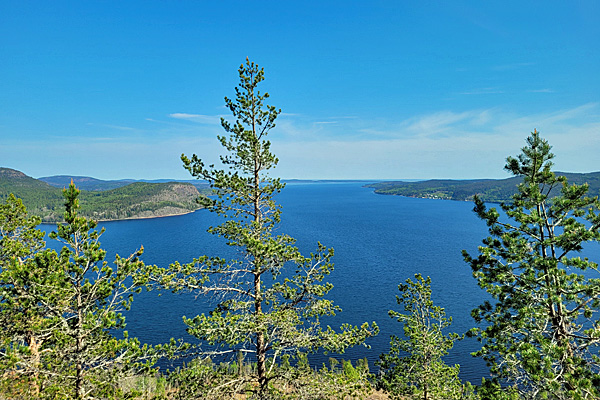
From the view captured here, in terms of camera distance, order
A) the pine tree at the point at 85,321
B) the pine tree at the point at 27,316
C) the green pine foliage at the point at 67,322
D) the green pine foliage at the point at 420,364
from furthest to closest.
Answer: the green pine foliage at the point at 420,364 → the pine tree at the point at 85,321 → the green pine foliage at the point at 67,322 → the pine tree at the point at 27,316

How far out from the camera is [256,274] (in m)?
13.0

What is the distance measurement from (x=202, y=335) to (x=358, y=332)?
5890mm

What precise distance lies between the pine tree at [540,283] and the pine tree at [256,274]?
15.5ft

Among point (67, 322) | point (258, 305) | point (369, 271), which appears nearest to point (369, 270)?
point (369, 271)

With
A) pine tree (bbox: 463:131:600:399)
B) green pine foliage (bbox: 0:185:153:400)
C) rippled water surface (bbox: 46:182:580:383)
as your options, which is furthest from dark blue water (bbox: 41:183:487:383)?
pine tree (bbox: 463:131:600:399)

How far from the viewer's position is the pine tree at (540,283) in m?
9.38

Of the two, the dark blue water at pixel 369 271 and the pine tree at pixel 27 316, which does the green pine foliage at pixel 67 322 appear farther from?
the dark blue water at pixel 369 271

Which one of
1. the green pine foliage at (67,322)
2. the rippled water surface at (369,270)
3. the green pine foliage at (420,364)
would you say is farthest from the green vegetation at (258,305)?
the rippled water surface at (369,270)

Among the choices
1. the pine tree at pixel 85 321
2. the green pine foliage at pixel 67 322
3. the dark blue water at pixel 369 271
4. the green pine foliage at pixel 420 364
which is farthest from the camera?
the dark blue water at pixel 369 271

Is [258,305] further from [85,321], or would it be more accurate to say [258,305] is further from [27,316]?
[27,316]

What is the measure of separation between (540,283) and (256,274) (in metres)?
9.83

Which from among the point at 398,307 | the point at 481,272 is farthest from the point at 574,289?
the point at 398,307

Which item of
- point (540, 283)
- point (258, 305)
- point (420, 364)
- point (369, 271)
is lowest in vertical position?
point (369, 271)

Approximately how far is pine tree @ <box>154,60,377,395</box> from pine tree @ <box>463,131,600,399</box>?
4727 mm
